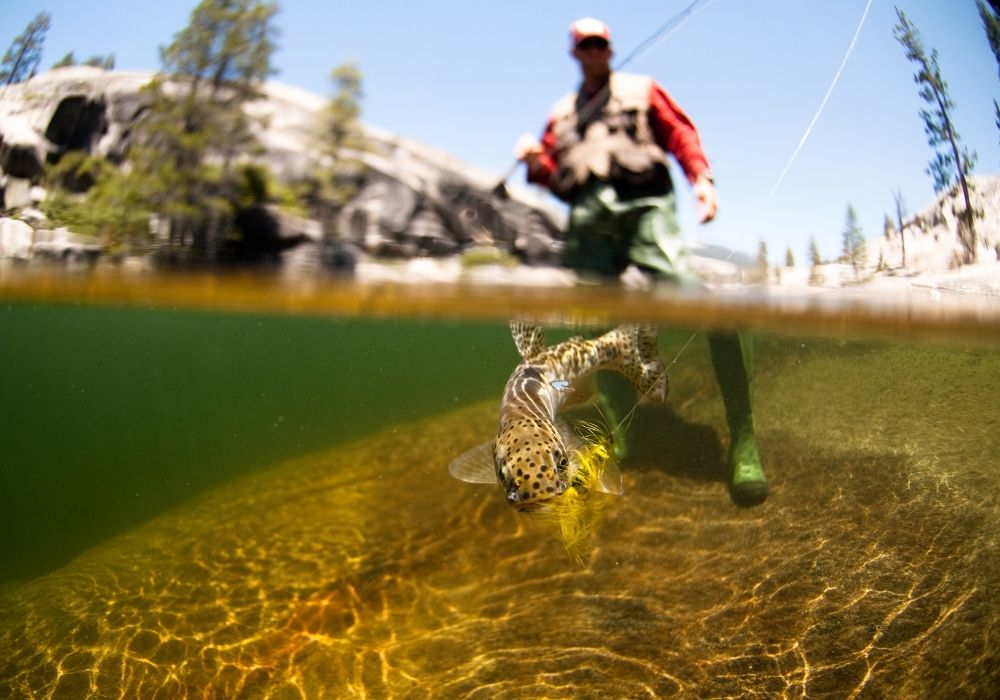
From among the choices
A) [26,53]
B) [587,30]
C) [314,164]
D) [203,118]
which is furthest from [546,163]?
[26,53]

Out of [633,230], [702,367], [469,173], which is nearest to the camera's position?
[469,173]

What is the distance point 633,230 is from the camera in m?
3.94

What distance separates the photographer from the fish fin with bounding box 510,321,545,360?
24.8ft

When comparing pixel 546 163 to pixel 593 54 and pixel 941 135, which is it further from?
pixel 941 135

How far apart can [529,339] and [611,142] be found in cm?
421

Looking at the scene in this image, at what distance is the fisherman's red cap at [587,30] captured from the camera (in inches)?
113

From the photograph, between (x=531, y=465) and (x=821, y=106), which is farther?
(x=531, y=465)

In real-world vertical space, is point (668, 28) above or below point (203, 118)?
above

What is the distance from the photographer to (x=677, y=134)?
136 inches

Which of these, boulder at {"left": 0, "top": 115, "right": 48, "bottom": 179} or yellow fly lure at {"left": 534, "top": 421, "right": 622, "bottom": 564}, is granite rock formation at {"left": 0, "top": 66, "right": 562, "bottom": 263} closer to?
boulder at {"left": 0, "top": 115, "right": 48, "bottom": 179}

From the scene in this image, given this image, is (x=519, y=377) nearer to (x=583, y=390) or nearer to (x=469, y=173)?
(x=583, y=390)

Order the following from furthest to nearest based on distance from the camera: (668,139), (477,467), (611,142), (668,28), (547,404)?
(547,404) → (477,467) → (611,142) → (668,139) → (668,28)

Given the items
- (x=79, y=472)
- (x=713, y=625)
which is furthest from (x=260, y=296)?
(x=79, y=472)

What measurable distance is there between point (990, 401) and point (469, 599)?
8.22m
